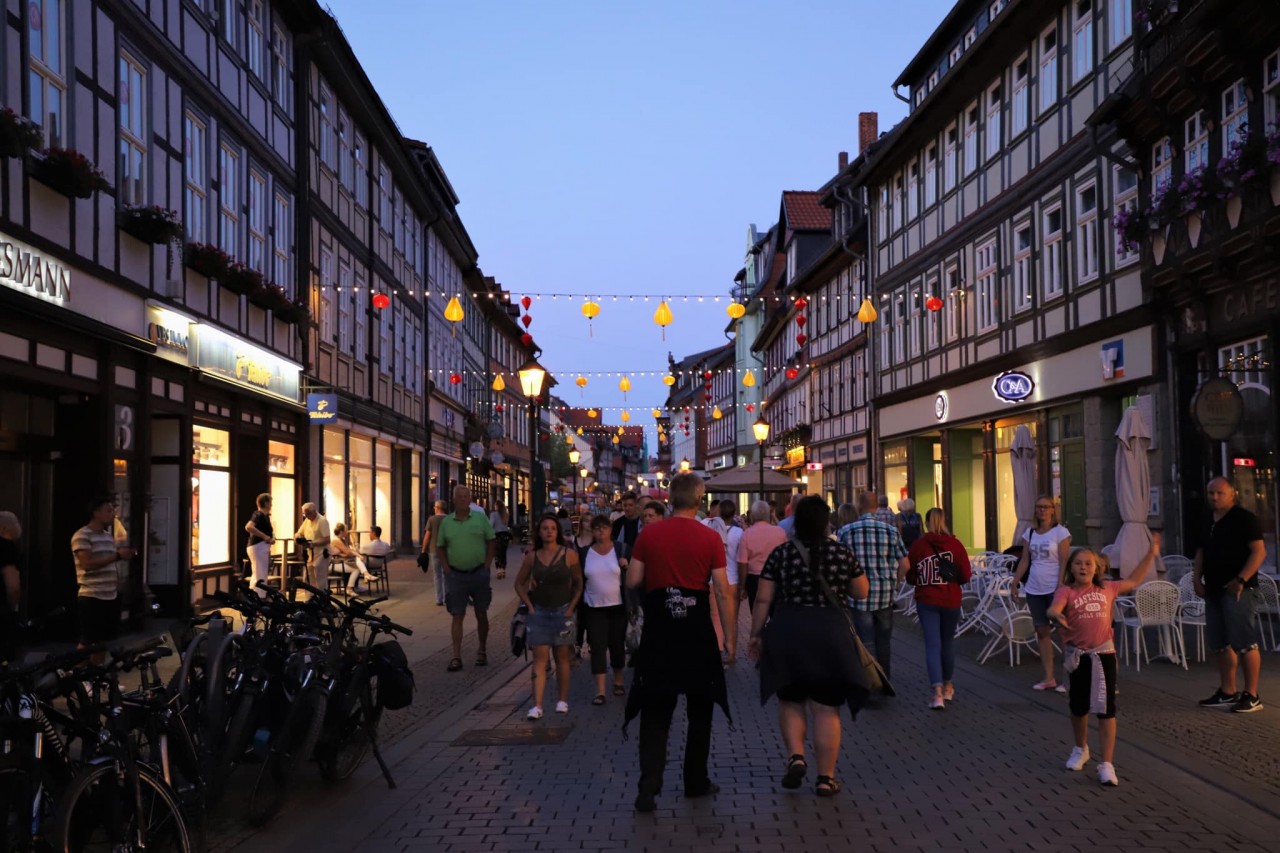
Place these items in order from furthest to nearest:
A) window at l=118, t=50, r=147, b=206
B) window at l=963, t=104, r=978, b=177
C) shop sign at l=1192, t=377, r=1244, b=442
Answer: window at l=963, t=104, r=978, b=177, window at l=118, t=50, r=147, b=206, shop sign at l=1192, t=377, r=1244, b=442

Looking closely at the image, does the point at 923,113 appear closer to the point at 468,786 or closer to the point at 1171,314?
the point at 1171,314

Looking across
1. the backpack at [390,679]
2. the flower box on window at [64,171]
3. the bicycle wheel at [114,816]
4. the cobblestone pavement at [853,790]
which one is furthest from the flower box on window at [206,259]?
the bicycle wheel at [114,816]

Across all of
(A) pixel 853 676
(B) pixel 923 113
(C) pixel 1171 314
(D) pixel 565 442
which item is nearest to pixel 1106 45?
(C) pixel 1171 314

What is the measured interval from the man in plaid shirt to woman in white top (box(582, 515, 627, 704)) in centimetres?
216

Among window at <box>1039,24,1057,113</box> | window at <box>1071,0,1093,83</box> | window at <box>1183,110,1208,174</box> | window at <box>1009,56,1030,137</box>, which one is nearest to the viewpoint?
window at <box>1183,110,1208,174</box>

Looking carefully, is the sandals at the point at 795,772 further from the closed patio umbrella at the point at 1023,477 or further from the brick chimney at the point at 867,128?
the brick chimney at the point at 867,128

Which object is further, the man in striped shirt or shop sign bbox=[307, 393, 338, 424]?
shop sign bbox=[307, 393, 338, 424]

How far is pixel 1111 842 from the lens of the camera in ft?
20.5

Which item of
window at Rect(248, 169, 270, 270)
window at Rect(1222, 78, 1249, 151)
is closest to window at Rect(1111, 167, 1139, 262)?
window at Rect(1222, 78, 1249, 151)

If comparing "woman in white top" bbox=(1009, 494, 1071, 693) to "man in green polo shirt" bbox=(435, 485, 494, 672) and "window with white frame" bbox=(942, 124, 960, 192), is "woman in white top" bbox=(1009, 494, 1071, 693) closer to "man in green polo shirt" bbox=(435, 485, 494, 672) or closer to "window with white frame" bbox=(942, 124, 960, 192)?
"man in green polo shirt" bbox=(435, 485, 494, 672)

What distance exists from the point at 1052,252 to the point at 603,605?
14.7 meters

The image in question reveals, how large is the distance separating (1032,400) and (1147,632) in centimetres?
828

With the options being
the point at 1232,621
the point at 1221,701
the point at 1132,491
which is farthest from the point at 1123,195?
the point at 1221,701

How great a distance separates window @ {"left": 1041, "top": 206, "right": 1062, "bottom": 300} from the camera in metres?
22.8
